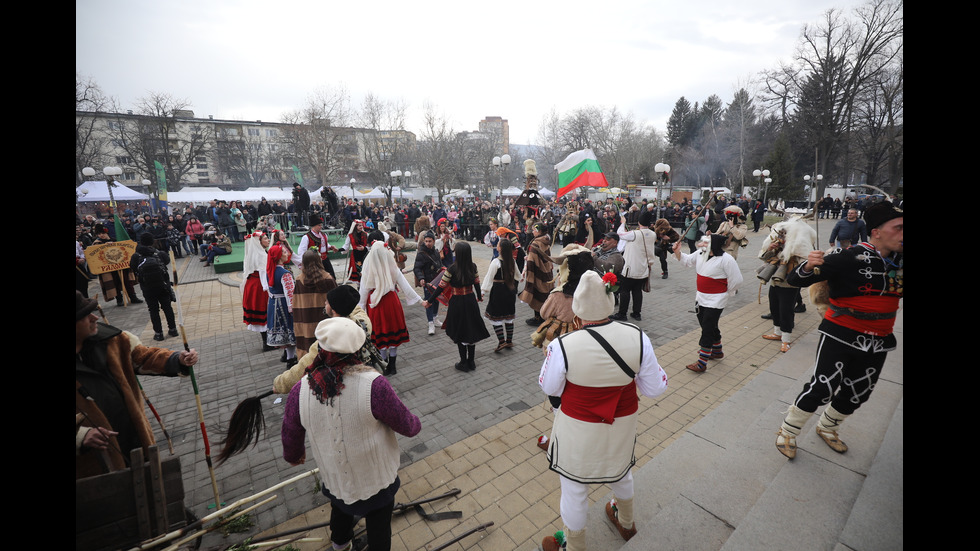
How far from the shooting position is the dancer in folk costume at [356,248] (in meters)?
7.33

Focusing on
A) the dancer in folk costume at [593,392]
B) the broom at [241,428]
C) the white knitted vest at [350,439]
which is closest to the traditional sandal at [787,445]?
the dancer in folk costume at [593,392]

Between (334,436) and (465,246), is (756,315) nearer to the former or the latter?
(465,246)

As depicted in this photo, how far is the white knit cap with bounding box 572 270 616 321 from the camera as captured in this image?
2.49m

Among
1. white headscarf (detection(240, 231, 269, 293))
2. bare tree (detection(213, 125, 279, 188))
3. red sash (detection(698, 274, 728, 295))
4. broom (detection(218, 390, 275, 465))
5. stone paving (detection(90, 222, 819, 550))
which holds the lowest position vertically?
stone paving (detection(90, 222, 819, 550))

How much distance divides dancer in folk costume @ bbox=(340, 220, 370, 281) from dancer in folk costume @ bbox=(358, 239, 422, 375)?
72.2 inches

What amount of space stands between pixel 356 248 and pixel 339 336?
5.66 m

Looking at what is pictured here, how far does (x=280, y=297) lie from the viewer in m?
5.82

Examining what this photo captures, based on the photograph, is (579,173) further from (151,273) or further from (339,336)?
(339,336)

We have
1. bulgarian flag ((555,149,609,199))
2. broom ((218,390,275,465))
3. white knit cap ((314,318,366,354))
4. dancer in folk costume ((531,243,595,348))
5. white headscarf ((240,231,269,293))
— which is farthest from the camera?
bulgarian flag ((555,149,609,199))

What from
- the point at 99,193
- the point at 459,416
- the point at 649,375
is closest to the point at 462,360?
the point at 459,416

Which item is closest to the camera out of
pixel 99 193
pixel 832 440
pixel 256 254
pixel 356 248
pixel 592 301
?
pixel 592 301

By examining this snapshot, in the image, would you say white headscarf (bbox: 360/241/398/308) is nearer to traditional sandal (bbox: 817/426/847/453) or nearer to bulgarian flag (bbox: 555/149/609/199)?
traditional sandal (bbox: 817/426/847/453)

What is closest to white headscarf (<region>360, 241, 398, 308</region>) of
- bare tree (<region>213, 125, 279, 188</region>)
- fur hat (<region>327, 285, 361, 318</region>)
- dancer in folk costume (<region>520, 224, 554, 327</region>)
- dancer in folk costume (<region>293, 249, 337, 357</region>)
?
dancer in folk costume (<region>293, 249, 337, 357</region>)
